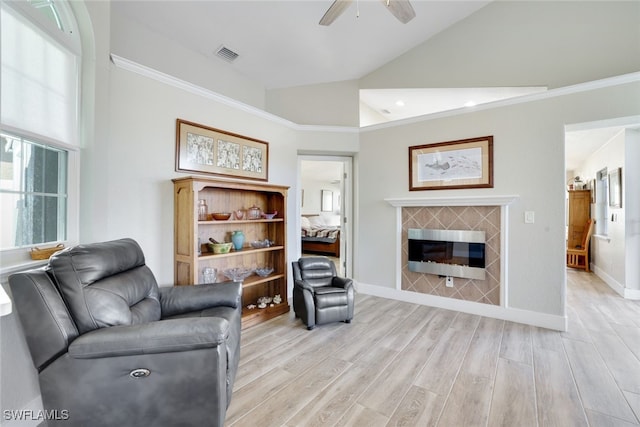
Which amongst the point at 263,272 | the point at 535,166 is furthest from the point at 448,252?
the point at 263,272

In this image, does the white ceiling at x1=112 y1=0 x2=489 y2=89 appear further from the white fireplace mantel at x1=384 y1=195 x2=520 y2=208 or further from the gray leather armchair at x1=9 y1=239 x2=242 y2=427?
the gray leather armchair at x1=9 y1=239 x2=242 y2=427

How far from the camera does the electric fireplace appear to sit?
345 centimetres

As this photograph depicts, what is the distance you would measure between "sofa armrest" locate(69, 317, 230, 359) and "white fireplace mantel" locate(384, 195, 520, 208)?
305cm

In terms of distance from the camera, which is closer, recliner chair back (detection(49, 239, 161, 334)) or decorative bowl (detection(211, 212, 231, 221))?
recliner chair back (detection(49, 239, 161, 334))

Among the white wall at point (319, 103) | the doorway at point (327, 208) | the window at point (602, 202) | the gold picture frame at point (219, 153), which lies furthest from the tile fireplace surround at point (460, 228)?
the window at point (602, 202)

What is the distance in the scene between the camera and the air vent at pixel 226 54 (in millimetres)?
3545

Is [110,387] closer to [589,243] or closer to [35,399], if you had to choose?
[35,399]

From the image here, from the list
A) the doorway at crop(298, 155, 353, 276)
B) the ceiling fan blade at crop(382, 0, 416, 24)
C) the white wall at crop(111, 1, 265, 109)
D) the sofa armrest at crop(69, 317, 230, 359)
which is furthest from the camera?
the doorway at crop(298, 155, 353, 276)

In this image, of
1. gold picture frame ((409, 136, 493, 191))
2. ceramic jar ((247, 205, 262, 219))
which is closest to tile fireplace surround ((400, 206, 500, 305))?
gold picture frame ((409, 136, 493, 191))

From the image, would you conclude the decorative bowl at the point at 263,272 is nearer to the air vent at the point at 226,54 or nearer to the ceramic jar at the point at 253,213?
the ceramic jar at the point at 253,213

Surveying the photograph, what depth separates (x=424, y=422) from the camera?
166 centimetres

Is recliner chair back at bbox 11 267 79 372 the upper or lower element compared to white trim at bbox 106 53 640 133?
lower

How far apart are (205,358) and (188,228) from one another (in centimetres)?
151

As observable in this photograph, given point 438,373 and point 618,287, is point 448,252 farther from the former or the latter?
point 618,287
